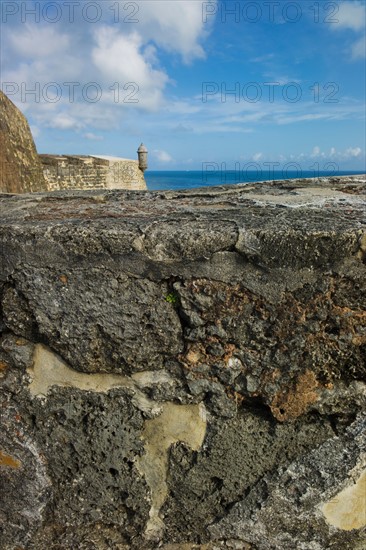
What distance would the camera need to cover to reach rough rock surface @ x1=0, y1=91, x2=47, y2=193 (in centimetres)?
491

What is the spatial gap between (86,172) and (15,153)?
893 cm

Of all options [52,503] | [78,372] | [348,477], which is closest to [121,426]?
[78,372]

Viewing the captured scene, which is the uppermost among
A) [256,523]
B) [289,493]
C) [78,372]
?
[78,372]

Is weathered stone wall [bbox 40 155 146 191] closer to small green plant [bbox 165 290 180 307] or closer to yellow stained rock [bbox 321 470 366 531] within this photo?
small green plant [bbox 165 290 180 307]

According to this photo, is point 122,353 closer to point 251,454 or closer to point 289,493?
point 251,454

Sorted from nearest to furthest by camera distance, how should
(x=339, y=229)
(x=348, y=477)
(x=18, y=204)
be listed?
1. (x=339, y=229)
2. (x=348, y=477)
3. (x=18, y=204)

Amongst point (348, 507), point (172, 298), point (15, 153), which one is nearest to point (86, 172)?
point (15, 153)

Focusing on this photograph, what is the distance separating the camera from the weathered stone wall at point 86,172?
1241cm

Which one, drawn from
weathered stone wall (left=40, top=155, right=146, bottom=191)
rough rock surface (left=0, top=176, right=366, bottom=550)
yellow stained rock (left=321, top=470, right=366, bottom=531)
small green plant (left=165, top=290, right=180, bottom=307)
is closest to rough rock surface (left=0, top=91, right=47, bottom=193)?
rough rock surface (left=0, top=176, right=366, bottom=550)

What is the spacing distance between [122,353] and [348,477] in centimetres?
72

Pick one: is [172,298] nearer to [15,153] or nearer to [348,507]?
[348,507]

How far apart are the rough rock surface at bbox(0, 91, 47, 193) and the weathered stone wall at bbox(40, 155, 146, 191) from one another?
5.77 meters

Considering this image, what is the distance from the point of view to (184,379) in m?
1.32

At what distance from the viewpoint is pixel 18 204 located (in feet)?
5.94
